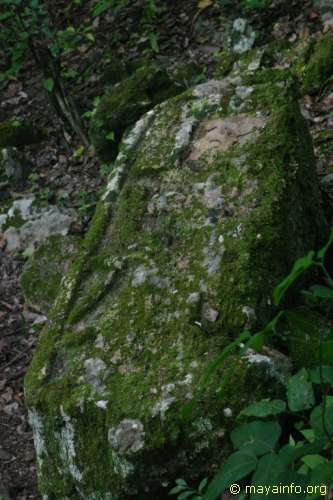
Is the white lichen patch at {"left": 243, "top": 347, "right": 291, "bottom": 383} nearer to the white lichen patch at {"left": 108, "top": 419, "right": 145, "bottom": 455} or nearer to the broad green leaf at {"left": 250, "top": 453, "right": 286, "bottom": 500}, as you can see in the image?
the white lichen patch at {"left": 108, "top": 419, "right": 145, "bottom": 455}

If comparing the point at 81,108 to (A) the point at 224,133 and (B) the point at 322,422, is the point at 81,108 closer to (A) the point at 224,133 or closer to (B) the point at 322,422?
(A) the point at 224,133

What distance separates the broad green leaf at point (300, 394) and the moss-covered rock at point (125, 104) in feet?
10.8

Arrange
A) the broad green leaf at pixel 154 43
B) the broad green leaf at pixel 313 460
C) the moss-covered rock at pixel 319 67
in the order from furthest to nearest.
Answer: the broad green leaf at pixel 154 43
the moss-covered rock at pixel 319 67
the broad green leaf at pixel 313 460

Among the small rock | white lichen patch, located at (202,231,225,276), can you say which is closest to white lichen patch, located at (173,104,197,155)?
white lichen patch, located at (202,231,225,276)

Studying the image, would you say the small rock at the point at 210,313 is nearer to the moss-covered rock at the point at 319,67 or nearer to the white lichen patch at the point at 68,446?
the white lichen patch at the point at 68,446

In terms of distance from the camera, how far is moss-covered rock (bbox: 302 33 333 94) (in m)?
4.56

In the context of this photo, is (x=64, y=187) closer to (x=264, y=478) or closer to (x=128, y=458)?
(x=128, y=458)

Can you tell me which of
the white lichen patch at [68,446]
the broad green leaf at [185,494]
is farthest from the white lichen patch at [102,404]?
the broad green leaf at [185,494]

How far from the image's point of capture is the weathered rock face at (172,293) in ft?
7.93

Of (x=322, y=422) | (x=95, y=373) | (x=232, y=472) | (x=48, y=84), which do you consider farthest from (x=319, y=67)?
(x=232, y=472)

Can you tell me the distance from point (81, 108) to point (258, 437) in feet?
15.2

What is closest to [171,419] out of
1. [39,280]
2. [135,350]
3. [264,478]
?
[135,350]

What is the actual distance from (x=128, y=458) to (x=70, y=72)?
14.1ft

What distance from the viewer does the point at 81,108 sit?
18.7 feet
